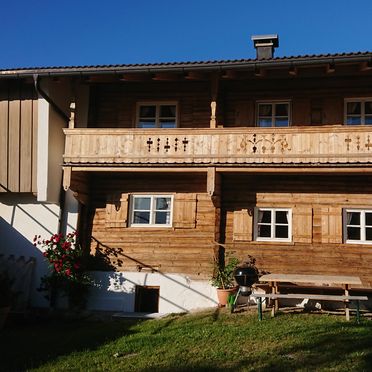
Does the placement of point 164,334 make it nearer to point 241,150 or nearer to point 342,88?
point 241,150

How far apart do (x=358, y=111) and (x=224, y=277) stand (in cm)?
634

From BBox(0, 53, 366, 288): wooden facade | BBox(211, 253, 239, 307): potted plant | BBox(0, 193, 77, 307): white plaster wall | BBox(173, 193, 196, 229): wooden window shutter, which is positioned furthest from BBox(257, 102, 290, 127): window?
BBox(0, 193, 77, 307): white plaster wall

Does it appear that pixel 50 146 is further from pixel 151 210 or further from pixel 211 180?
pixel 211 180

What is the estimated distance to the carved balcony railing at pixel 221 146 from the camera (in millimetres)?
12953

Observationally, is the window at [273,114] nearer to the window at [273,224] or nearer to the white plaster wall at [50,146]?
the window at [273,224]

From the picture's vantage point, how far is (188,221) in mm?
14914

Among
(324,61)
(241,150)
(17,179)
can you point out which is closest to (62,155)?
(17,179)

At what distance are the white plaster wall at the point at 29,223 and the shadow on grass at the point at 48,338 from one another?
2.23 m

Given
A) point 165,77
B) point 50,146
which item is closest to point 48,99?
point 50,146

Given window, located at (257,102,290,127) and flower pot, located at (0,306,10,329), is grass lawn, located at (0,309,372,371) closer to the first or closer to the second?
flower pot, located at (0,306,10,329)

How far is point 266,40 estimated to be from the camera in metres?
16.9

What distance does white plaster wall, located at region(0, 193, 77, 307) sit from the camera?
598 inches

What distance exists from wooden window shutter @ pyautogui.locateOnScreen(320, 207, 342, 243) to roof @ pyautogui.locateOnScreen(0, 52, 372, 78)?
13.9 feet

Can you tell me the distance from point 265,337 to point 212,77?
776 centimetres
